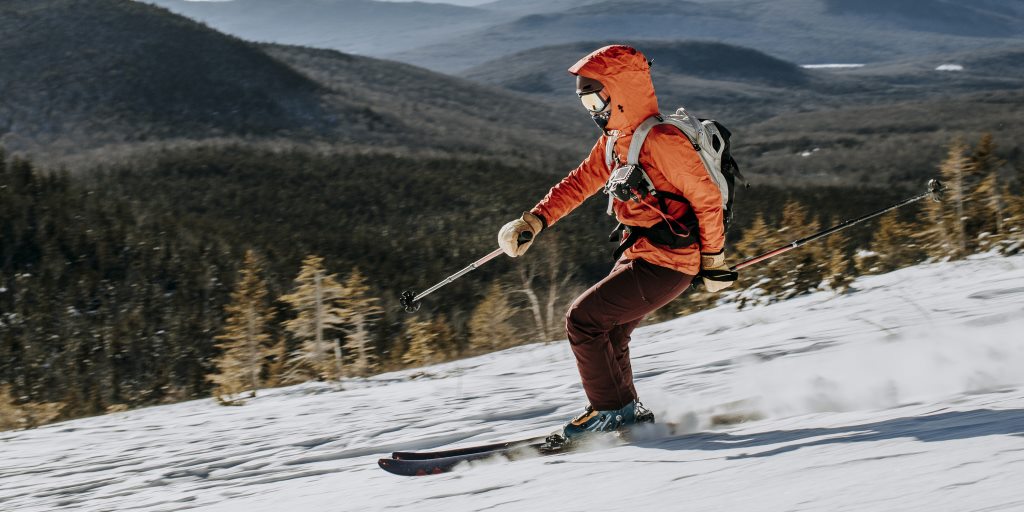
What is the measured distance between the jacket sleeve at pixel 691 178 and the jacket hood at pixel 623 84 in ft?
0.58

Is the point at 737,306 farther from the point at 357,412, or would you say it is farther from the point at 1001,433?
the point at 1001,433

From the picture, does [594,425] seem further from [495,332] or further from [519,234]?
[495,332]

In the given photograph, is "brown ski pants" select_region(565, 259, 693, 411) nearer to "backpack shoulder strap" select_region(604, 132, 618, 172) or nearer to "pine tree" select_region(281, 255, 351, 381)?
"backpack shoulder strap" select_region(604, 132, 618, 172)

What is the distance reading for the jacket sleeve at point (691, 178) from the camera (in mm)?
4602

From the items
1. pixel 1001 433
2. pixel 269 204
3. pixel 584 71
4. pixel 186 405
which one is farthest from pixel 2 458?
pixel 269 204

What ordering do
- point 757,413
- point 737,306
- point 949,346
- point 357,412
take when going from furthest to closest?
point 737,306
point 357,412
point 949,346
point 757,413

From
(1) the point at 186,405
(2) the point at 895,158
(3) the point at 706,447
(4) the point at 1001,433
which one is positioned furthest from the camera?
(2) the point at 895,158

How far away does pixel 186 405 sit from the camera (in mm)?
8547

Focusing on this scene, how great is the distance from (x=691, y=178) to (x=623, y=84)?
0.58m

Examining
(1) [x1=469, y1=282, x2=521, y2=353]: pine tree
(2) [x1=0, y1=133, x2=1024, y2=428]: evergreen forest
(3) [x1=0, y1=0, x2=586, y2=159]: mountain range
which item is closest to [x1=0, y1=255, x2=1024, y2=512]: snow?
(2) [x1=0, y1=133, x2=1024, y2=428]: evergreen forest

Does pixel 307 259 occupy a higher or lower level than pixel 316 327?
higher

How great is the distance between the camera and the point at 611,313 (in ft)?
16.0

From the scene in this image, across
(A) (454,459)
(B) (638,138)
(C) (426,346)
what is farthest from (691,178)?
(C) (426,346)

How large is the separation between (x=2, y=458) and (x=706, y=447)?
15.7 feet
